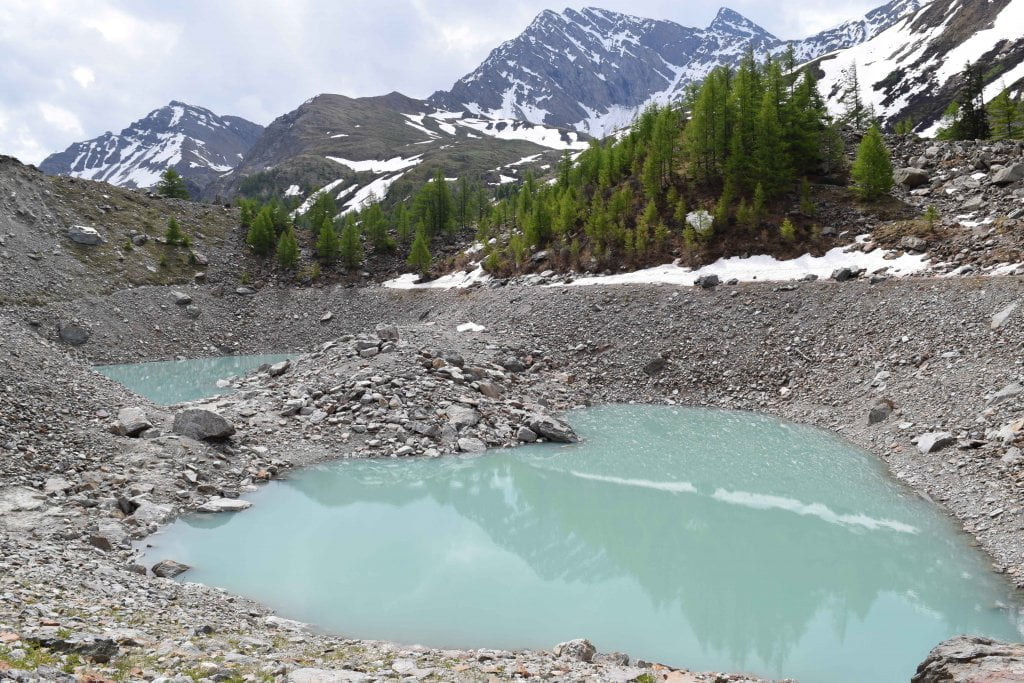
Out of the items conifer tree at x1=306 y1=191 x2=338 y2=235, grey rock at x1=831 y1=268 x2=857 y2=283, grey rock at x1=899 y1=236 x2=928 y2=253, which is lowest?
grey rock at x1=831 y1=268 x2=857 y2=283

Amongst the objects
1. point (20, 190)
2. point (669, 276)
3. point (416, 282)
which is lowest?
point (669, 276)

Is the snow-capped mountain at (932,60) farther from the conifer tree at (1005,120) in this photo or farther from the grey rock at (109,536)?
the grey rock at (109,536)

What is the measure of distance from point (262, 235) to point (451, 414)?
5722cm

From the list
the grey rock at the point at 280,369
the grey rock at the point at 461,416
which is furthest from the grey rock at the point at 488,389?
the grey rock at the point at 280,369

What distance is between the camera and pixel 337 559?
14445mm

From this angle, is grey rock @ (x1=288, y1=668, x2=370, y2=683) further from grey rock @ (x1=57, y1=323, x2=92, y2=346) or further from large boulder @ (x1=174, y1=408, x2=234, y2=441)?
grey rock @ (x1=57, y1=323, x2=92, y2=346)

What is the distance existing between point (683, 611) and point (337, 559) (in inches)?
319

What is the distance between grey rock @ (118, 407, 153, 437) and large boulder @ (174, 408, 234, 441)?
900mm

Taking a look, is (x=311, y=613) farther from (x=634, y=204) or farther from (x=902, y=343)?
(x=634, y=204)

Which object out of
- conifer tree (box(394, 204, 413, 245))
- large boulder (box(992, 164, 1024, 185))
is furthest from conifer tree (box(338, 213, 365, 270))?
large boulder (box(992, 164, 1024, 185))

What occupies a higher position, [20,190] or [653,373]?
[20,190]

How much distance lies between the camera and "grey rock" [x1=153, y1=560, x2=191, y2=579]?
13062 mm

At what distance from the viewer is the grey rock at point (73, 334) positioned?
156ft

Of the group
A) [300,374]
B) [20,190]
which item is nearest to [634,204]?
[300,374]
